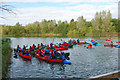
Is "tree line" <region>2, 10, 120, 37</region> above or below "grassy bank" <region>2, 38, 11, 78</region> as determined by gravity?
above

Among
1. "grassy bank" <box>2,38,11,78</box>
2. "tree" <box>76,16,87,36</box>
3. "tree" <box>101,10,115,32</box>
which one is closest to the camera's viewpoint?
"grassy bank" <box>2,38,11,78</box>

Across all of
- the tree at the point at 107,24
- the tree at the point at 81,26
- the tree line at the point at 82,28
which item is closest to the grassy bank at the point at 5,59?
the tree line at the point at 82,28

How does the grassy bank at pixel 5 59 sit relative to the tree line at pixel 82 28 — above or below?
below

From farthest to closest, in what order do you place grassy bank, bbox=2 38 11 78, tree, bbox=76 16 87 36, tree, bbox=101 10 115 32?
tree, bbox=76 16 87 36 < tree, bbox=101 10 115 32 < grassy bank, bbox=2 38 11 78

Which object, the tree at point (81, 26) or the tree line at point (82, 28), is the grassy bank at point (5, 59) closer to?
the tree line at point (82, 28)

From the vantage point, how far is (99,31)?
73.3 metres

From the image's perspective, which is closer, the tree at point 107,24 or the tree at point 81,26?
the tree at point 107,24

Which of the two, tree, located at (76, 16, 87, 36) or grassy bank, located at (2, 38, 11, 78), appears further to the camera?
tree, located at (76, 16, 87, 36)

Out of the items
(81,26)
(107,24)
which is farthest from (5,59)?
(81,26)

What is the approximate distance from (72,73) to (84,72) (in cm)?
112

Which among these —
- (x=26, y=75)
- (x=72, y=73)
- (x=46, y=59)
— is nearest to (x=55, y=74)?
(x=72, y=73)

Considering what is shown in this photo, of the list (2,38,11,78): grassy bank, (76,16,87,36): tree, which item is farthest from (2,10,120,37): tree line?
(2,38,11,78): grassy bank

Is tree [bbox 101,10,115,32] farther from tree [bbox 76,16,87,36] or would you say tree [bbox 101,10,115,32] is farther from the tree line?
tree [bbox 76,16,87,36]

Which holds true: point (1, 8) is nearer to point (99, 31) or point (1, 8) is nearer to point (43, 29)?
point (99, 31)
